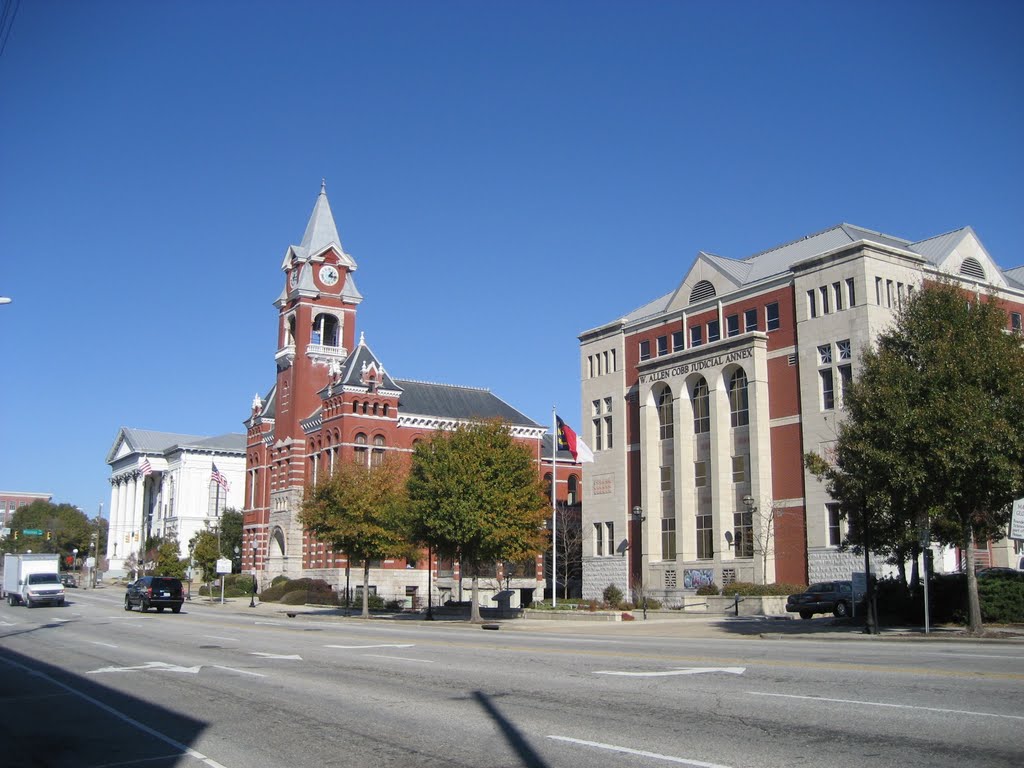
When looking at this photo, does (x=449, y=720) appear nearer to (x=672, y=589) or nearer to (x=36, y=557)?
(x=672, y=589)

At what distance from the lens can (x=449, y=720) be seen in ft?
39.0

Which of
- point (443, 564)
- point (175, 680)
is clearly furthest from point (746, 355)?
point (175, 680)

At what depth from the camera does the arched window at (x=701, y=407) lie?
5438cm

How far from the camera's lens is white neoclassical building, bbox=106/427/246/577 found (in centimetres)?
12350

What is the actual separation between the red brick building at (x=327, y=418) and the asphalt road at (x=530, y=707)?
50.7 m

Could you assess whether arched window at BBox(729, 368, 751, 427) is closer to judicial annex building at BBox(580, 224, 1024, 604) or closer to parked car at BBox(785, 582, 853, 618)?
judicial annex building at BBox(580, 224, 1024, 604)

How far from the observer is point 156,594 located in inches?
2005

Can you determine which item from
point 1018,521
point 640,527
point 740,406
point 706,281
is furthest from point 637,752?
point 706,281

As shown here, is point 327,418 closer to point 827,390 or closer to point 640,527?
point 640,527

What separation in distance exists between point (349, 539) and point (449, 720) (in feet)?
129

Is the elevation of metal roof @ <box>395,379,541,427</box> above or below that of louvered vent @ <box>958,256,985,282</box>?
below

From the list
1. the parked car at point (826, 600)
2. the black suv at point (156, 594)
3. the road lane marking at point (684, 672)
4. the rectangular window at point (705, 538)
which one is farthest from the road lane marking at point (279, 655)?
the rectangular window at point (705, 538)

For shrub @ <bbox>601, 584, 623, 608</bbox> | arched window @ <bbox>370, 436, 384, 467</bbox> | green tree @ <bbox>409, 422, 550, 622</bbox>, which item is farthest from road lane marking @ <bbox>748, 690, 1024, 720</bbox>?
arched window @ <bbox>370, 436, 384, 467</bbox>

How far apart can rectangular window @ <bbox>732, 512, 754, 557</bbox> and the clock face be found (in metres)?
47.7
